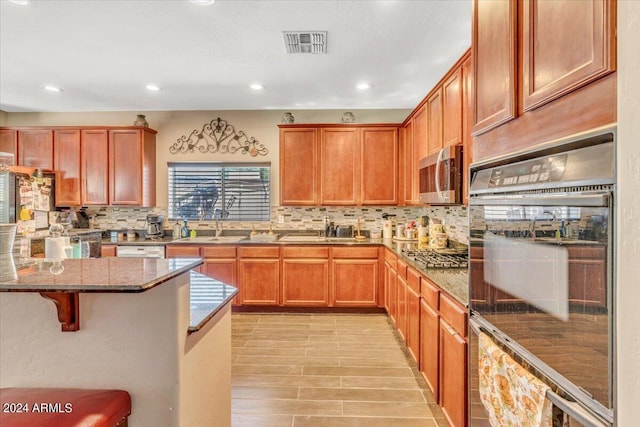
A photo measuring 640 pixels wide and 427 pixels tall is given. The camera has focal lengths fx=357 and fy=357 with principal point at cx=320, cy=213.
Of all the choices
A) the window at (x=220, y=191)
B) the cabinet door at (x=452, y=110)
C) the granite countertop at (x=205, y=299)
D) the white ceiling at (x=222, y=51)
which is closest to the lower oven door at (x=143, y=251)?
the window at (x=220, y=191)

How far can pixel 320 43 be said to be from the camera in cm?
293

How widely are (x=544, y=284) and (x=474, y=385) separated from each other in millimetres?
741

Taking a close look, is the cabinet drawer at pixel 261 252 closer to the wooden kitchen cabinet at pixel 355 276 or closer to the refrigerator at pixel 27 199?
the wooden kitchen cabinet at pixel 355 276

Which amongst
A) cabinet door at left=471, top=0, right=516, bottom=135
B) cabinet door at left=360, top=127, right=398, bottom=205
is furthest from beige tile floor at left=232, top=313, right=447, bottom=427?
cabinet door at left=471, top=0, right=516, bottom=135

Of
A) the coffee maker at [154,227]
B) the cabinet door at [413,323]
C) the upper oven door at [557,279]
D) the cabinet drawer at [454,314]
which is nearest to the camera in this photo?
the upper oven door at [557,279]

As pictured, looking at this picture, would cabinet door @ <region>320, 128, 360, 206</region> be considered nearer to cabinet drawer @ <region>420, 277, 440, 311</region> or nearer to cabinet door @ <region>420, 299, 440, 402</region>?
cabinet drawer @ <region>420, 277, 440, 311</region>

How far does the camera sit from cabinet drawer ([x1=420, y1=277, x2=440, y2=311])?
7.13 ft

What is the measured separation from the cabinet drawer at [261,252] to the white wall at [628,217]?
3809 mm

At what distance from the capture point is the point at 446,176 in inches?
101

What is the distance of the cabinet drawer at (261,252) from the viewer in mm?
4375

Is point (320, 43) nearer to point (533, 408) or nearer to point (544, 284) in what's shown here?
point (544, 284)

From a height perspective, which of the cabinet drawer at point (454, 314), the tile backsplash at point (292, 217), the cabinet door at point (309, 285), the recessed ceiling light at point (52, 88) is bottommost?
the cabinet door at point (309, 285)

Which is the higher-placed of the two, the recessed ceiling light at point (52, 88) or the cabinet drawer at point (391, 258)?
the recessed ceiling light at point (52, 88)

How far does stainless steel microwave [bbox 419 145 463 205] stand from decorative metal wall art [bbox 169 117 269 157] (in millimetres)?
2675
